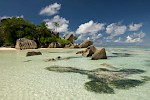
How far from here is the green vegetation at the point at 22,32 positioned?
43.5 meters

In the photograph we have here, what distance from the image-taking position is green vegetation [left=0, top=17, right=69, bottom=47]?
1714 inches

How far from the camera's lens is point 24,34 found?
44688 mm

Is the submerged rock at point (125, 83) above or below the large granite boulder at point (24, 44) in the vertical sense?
below

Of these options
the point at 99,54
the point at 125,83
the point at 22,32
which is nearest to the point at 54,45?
the point at 22,32

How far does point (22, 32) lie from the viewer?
144 ft

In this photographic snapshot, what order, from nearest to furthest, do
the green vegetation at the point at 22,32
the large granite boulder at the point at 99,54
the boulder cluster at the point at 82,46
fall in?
the large granite boulder at the point at 99,54, the boulder cluster at the point at 82,46, the green vegetation at the point at 22,32

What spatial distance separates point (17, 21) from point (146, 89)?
41735 millimetres

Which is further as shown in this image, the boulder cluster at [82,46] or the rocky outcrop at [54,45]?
the rocky outcrop at [54,45]

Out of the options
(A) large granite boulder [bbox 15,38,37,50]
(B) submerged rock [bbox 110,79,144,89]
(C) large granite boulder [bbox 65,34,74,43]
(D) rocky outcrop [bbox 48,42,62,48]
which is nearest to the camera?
(B) submerged rock [bbox 110,79,144,89]

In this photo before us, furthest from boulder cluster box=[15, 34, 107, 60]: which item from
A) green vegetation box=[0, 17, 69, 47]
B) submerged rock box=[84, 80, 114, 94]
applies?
submerged rock box=[84, 80, 114, 94]

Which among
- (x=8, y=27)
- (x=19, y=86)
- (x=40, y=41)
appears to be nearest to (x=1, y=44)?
(x=8, y=27)

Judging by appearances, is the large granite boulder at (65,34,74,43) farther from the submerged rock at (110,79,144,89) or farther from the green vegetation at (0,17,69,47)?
the submerged rock at (110,79,144,89)

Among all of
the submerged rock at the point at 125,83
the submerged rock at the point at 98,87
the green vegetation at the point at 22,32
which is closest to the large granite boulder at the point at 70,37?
the green vegetation at the point at 22,32

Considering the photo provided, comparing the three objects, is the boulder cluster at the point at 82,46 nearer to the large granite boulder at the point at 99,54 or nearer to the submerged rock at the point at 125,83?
the large granite boulder at the point at 99,54
